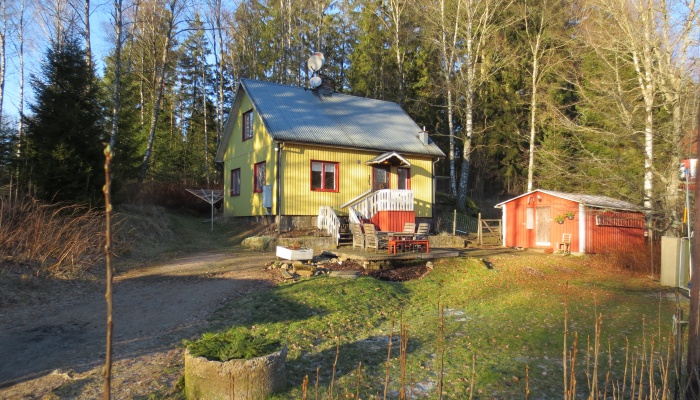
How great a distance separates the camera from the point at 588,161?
1495cm

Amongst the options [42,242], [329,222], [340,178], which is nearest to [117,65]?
[340,178]

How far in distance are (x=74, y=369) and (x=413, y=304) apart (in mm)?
6138

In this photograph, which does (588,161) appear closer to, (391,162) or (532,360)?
(391,162)

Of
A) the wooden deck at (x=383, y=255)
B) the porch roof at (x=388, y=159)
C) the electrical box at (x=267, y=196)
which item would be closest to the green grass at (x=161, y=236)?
the electrical box at (x=267, y=196)

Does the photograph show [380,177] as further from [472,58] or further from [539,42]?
[539,42]

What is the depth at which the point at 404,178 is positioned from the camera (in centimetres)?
2234

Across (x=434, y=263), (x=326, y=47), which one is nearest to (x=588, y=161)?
(x=434, y=263)

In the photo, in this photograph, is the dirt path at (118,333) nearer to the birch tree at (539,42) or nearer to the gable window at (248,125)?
the gable window at (248,125)

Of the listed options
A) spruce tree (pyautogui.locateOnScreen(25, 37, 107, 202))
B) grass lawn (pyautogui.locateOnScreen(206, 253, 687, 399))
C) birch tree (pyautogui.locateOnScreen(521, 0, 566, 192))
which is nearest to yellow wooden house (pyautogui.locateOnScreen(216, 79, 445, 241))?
spruce tree (pyautogui.locateOnScreen(25, 37, 107, 202))

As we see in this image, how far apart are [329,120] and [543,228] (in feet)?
34.5

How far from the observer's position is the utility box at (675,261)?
685cm

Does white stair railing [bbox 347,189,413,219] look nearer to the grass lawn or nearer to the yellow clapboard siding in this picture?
the yellow clapboard siding

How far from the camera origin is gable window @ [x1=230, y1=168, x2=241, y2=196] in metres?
23.6

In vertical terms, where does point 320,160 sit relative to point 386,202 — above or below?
above
